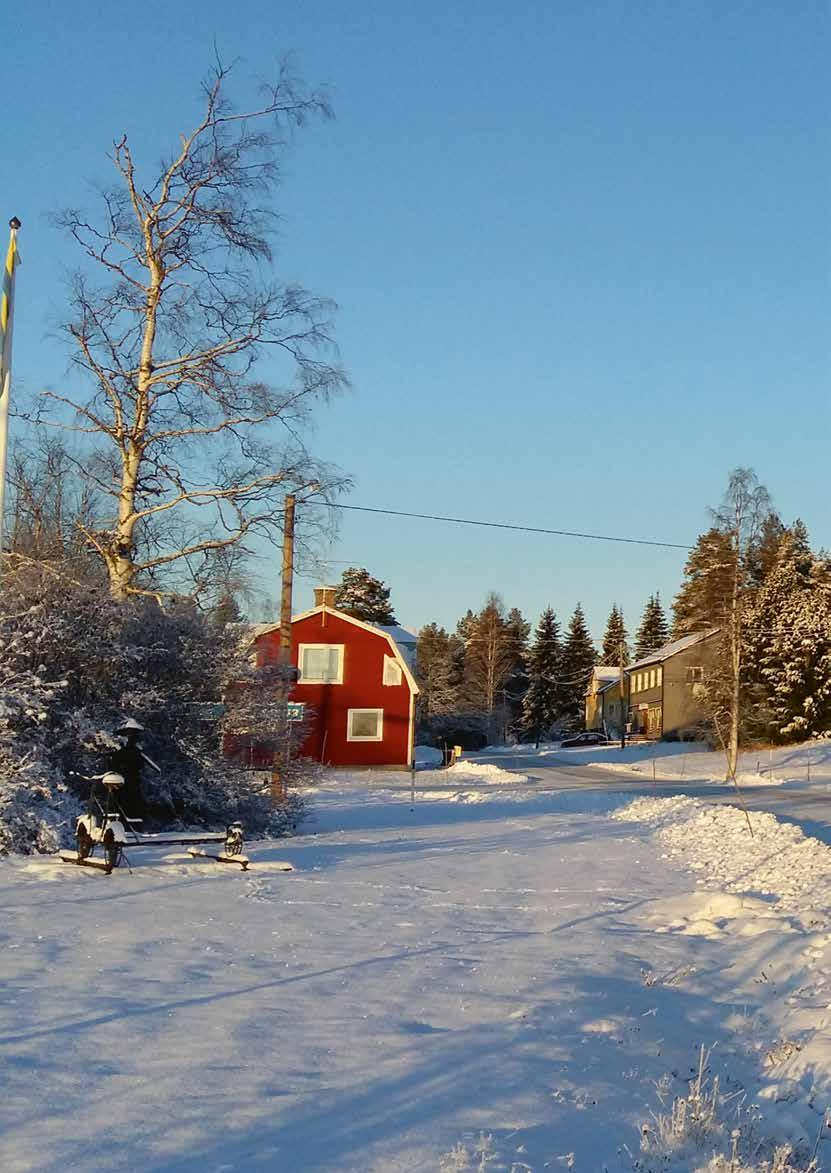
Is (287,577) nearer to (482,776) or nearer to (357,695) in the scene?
(482,776)

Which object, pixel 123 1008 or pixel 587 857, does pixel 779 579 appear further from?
pixel 123 1008

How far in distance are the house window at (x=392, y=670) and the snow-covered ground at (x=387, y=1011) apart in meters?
34.5

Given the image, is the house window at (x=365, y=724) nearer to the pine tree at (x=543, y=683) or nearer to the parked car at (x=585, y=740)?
the parked car at (x=585, y=740)

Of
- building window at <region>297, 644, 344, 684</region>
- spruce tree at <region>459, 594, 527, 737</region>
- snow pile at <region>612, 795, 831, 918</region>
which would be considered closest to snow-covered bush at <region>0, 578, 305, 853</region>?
snow pile at <region>612, 795, 831, 918</region>

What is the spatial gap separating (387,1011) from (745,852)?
38.3 ft

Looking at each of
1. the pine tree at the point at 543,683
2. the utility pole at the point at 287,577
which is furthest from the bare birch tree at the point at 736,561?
the pine tree at the point at 543,683

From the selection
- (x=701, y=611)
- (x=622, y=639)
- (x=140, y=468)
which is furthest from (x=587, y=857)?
(x=622, y=639)

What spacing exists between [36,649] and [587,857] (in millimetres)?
8331

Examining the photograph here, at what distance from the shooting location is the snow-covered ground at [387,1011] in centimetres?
529

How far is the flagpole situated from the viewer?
522 inches

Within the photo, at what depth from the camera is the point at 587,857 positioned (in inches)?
657

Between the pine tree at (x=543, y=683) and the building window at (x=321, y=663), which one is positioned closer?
the building window at (x=321, y=663)

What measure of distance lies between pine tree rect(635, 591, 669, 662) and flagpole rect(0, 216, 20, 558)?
108m

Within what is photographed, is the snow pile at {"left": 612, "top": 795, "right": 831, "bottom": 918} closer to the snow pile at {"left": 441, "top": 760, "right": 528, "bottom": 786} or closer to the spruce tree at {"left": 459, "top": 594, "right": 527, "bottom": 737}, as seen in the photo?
the snow pile at {"left": 441, "top": 760, "right": 528, "bottom": 786}
